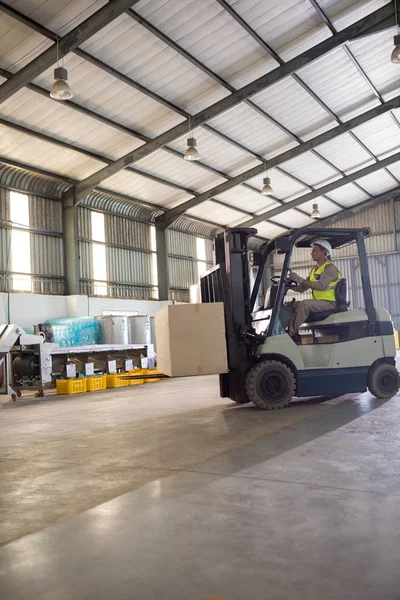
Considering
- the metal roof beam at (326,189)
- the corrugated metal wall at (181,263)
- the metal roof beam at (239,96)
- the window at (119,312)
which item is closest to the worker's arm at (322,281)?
→ the metal roof beam at (239,96)

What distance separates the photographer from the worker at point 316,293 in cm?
820

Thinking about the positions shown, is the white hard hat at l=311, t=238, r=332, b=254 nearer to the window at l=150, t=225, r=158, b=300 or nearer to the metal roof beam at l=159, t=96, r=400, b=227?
the metal roof beam at l=159, t=96, r=400, b=227

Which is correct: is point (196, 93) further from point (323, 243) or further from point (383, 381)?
point (383, 381)

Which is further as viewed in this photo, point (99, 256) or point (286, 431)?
point (99, 256)

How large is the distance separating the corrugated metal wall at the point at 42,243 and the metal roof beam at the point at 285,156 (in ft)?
17.5

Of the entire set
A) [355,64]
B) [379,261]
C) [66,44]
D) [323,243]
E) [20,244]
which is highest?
[355,64]

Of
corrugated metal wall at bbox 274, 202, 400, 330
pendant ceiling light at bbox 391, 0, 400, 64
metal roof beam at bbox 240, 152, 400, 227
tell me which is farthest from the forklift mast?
corrugated metal wall at bbox 274, 202, 400, 330

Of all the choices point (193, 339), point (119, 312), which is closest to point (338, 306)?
point (193, 339)

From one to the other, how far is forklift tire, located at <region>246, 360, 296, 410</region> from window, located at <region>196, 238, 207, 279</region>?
1726 centimetres

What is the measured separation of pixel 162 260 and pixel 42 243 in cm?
603

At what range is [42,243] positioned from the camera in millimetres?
17688

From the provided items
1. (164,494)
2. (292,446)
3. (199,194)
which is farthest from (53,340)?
(164,494)

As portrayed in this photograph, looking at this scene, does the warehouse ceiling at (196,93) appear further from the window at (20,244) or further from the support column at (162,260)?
the window at (20,244)

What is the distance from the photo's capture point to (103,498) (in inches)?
151
